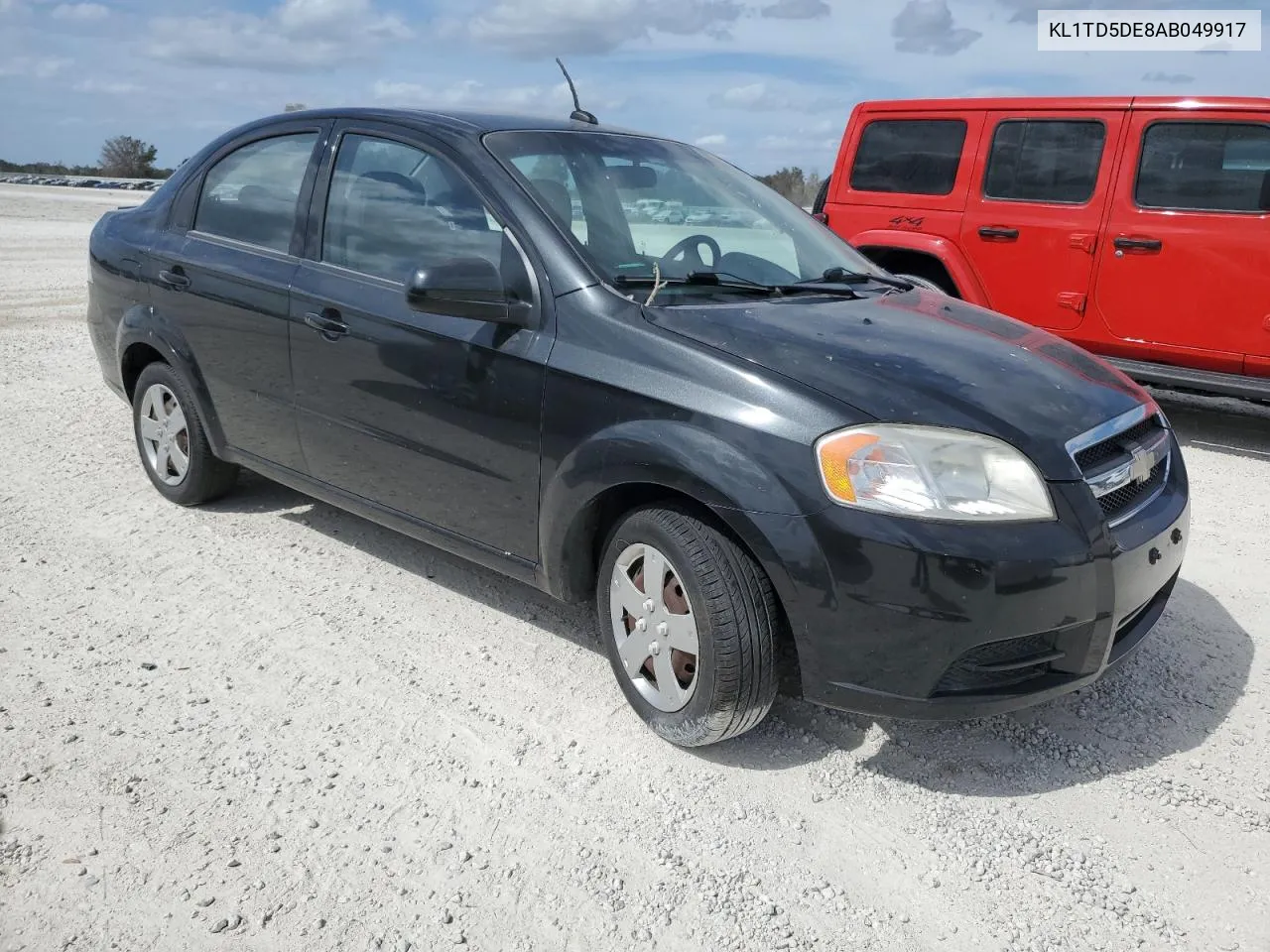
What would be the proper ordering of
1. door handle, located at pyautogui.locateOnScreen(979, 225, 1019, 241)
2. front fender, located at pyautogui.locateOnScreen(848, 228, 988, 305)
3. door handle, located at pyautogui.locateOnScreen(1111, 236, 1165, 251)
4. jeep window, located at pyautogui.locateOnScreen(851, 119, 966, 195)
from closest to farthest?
1. door handle, located at pyautogui.locateOnScreen(1111, 236, 1165, 251)
2. door handle, located at pyautogui.locateOnScreen(979, 225, 1019, 241)
3. front fender, located at pyautogui.locateOnScreen(848, 228, 988, 305)
4. jeep window, located at pyautogui.locateOnScreen(851, 119, 966, 195)

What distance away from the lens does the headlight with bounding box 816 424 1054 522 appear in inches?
99.6

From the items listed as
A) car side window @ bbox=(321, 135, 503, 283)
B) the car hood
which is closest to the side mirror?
car side window @ bbox=(321, 135, 503, 283)

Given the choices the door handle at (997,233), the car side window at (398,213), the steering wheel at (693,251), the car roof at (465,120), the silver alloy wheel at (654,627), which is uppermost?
the car roof at (465,120)

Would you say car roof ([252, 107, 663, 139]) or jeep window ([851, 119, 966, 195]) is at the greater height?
car roof ([252, 107, 663, 139])

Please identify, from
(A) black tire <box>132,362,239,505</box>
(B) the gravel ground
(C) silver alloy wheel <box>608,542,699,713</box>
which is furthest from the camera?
(A) black tire <box>132,362,239,505</box>

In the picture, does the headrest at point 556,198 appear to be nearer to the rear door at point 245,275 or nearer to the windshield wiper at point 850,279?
the windshield wiper at point 850,279

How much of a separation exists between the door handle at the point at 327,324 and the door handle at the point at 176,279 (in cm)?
92

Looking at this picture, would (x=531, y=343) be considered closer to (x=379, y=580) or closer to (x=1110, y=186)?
(x=379, y=580)

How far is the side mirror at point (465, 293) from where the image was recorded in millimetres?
2992

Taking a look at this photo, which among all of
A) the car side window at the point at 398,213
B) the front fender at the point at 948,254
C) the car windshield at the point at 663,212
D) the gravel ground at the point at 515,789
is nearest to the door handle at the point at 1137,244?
the front fender at the point at 948,254

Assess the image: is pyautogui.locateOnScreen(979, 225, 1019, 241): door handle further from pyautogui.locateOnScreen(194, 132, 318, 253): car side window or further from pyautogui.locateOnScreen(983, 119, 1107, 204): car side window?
pyautogui.locateOnScreen(194, 132, 318, 253): car side window

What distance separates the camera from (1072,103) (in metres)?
6.53

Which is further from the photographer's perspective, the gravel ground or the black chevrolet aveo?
the black chevrolet aveo

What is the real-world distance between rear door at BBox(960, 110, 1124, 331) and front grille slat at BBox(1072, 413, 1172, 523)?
3.65 meters
